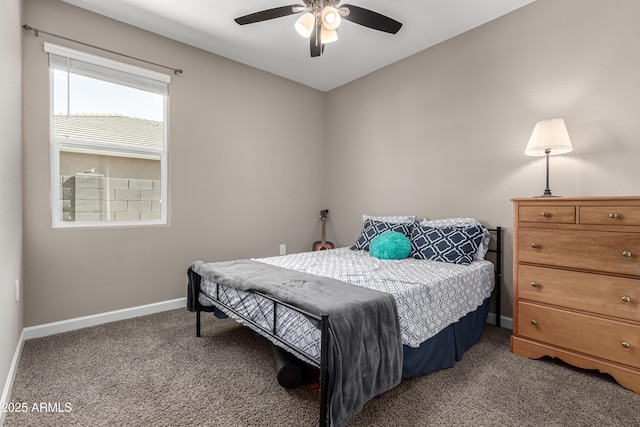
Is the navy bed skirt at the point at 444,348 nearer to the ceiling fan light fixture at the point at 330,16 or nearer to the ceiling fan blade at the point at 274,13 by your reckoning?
the ceiling fan light fixture at the point at 330,16

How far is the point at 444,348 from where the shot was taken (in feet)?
6.61

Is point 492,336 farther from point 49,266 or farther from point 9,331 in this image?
point 49,266

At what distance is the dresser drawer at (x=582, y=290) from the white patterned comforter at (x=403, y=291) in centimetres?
37

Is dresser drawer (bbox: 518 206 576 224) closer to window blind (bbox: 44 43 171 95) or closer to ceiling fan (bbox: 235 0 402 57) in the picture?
ceiling fan (bbox: 235 0 402 57)

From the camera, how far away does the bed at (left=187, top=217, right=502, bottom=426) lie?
1375mm

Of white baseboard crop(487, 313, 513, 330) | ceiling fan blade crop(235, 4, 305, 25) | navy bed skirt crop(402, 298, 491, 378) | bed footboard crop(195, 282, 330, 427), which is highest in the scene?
ceiling fan blade crop(235, 4, 305, 25)

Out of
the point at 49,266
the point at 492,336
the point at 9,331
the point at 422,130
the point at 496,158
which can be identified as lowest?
the point at 492,336

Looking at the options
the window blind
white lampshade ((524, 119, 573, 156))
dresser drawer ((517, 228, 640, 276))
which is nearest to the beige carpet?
dresser drawer ((517, 228, 640, 276))

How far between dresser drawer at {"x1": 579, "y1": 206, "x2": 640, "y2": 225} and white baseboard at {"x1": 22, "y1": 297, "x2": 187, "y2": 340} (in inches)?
137

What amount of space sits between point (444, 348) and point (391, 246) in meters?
1.01

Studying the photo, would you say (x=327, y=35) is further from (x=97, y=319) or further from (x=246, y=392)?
(x=97, y=319)

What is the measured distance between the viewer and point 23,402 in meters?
1.66

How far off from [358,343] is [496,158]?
2.28 metres

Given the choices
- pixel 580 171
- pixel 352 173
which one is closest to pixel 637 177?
pixel 580 171
